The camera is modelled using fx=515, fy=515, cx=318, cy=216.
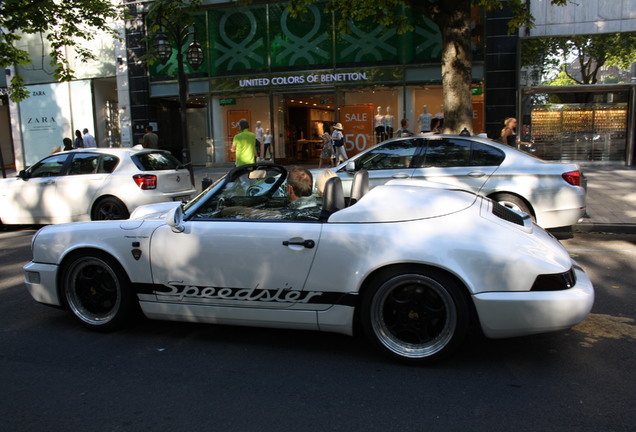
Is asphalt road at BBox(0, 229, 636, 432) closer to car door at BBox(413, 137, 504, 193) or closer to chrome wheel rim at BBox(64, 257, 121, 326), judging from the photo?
chrome wheel rim at BBox(64, 257, 121, 326)

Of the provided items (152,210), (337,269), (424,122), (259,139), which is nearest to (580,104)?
(424,122)

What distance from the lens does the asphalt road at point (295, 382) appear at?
2.94 m

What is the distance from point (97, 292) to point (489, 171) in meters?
5.57

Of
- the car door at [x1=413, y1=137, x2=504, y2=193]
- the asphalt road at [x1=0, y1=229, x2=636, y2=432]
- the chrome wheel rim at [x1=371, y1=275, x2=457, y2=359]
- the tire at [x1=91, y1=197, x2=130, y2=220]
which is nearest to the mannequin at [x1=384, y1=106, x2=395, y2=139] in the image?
the car door at [x1=413, y1=137, x2=504, y2=193]

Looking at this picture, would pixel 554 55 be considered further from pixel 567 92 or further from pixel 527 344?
pixel 527 344

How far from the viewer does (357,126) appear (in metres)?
18.6

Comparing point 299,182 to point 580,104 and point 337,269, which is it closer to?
point 337,269

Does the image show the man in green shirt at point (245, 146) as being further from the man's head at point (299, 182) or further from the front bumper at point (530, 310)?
the front bumper at point (530, 310)

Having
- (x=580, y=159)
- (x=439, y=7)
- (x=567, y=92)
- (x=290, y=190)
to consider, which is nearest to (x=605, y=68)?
(x=567, y=92)

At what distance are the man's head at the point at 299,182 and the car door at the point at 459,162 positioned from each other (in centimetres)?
332

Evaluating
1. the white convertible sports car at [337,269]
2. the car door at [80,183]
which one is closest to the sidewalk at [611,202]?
the white convertible sports car at [337,269]

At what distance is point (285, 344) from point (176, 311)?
91 centimetres

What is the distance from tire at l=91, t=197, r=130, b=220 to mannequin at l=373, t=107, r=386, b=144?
1083 centimetres

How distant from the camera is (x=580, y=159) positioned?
17.5 metres
